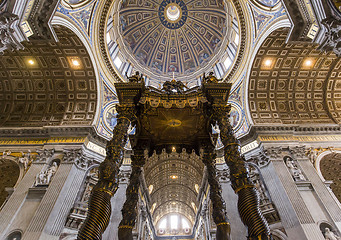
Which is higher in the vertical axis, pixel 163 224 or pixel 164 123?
pixel 163 224

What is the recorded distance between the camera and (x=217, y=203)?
6.64 m

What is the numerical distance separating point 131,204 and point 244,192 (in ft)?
12.1

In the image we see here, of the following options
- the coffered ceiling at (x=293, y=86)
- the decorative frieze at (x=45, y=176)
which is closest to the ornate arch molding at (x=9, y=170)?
the decorative frieze at (x=45, y=176)

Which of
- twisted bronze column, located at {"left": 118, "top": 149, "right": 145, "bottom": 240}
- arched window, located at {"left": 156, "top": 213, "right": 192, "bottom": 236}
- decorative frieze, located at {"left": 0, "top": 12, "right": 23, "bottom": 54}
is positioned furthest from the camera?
arched window, located at {"left": 156, "top": 213, "right": 192, "bottom": 236}

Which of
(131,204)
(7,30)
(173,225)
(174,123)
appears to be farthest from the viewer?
(173,225)

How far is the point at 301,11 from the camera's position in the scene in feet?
22.1

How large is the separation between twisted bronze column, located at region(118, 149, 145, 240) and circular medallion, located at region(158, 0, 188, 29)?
20174mm

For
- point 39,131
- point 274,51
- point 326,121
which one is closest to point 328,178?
point 326,121

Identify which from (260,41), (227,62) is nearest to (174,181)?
(227,62)

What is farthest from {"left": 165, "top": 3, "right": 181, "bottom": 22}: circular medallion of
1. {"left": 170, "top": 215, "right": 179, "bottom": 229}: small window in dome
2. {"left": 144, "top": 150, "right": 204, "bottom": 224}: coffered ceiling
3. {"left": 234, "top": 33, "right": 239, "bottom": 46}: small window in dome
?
{"left": 170, "top": 215, "right": 179, "bottom": 229}: small window in dome

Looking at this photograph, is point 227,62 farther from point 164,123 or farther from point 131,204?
point 131,204

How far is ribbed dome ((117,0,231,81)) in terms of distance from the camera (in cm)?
Result: 1966

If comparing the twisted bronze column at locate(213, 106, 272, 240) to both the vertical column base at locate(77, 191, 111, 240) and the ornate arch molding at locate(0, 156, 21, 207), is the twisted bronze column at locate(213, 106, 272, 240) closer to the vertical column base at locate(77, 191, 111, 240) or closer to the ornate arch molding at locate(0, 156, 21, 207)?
the vertical column base at locate(77, 191, 111, 240)

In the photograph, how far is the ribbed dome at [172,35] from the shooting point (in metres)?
19.7
